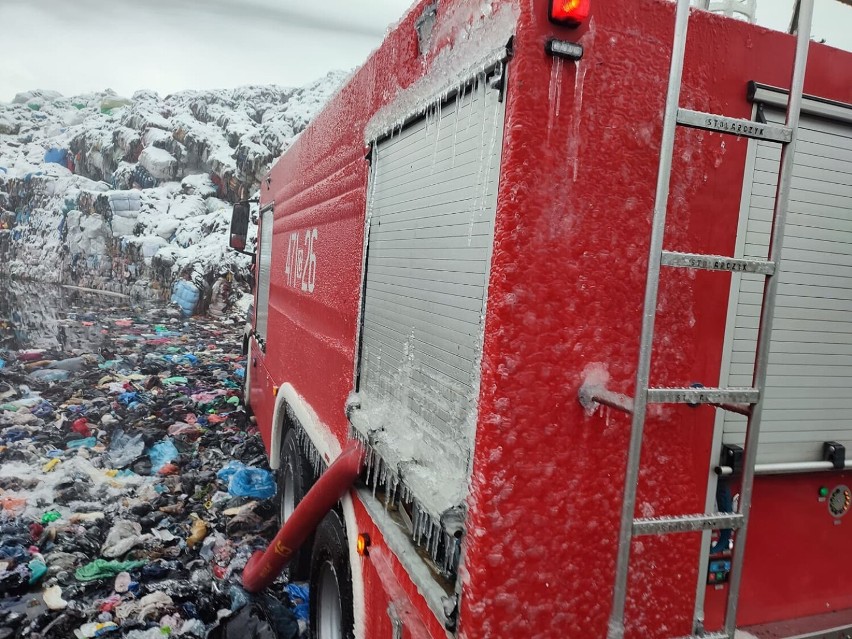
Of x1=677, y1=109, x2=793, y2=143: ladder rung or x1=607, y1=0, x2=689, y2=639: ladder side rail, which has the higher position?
x1=677, y1=109, x2=793, y2=143: ladder rung

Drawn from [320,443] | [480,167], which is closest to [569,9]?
[480,167]

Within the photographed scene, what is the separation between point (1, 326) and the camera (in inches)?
502

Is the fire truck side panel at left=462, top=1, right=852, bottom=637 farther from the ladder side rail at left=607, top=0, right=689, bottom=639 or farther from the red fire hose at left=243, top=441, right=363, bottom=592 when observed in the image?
the red fire hose at left=243, top=441, right=363, bottom=592

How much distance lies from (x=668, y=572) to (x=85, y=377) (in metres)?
8.36

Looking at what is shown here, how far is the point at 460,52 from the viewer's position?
1.49m

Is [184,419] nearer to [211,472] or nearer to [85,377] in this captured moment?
[211,472]

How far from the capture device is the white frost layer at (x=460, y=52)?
1267 mm

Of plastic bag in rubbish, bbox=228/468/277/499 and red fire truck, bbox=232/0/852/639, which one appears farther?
plastic bag in rubbish, bbox=228/468/277/499

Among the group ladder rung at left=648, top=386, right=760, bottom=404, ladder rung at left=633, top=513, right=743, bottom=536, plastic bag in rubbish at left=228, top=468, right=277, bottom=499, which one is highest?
ladder rung at left=648, top=386, right=760, bottom=404

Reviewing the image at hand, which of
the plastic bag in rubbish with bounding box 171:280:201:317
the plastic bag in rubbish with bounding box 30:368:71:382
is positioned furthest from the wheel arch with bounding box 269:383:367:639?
the plastic bag in rubbish with bounding box 171:280:201:317

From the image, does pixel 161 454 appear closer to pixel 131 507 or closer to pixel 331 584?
pixel 131 507

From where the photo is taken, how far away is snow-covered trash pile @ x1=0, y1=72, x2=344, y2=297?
2117cm

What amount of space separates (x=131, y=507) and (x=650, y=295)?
4.61 metres

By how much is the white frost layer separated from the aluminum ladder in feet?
1.19
